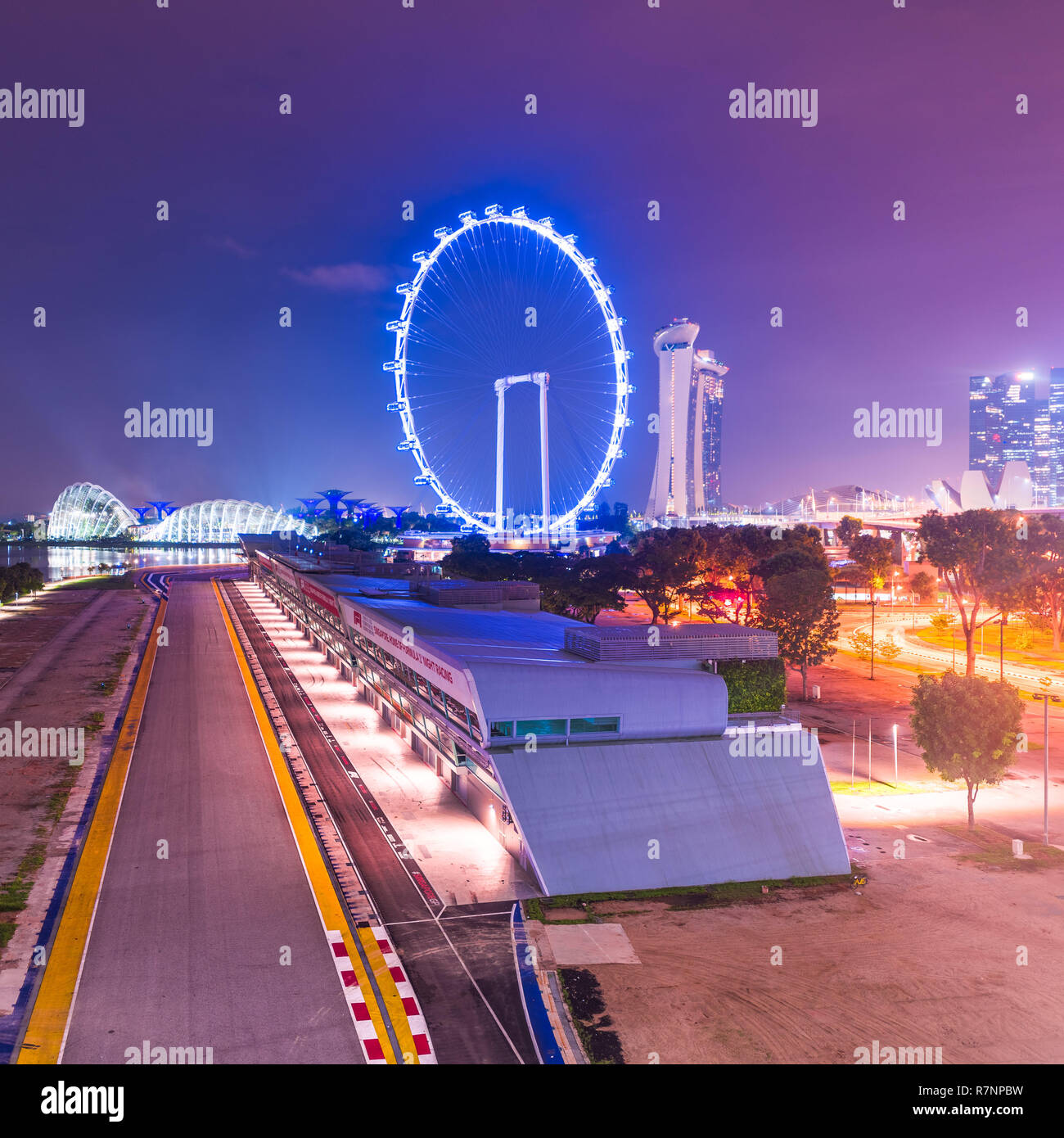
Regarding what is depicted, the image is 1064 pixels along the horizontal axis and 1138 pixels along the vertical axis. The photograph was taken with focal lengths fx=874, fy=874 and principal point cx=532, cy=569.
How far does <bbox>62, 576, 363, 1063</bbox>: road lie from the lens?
571 inches

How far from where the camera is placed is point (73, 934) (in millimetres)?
17844

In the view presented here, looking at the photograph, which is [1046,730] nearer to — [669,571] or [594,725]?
[594,725]

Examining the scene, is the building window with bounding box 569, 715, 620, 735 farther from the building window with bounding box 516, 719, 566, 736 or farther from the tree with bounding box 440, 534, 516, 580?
the tree with bounding box 440, 534, 516, 580

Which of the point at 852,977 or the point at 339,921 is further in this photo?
the point at 339,921

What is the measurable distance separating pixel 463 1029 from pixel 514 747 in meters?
8.79

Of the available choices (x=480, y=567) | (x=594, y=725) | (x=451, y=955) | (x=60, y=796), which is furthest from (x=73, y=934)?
(x=480, y=567)

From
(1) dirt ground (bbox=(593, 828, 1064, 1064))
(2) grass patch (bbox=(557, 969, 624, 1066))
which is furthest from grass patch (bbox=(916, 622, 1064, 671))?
(2) grass patch (bbox=(557, 969, 624, 1066))

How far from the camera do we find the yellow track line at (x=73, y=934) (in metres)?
14.2

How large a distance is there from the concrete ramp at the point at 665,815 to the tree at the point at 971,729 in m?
5.95

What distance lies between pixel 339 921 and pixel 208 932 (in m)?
2.65

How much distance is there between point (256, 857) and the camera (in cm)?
2208

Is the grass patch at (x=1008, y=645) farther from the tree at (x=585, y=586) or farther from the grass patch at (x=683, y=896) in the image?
the grass patch at (x=683, y=896)
